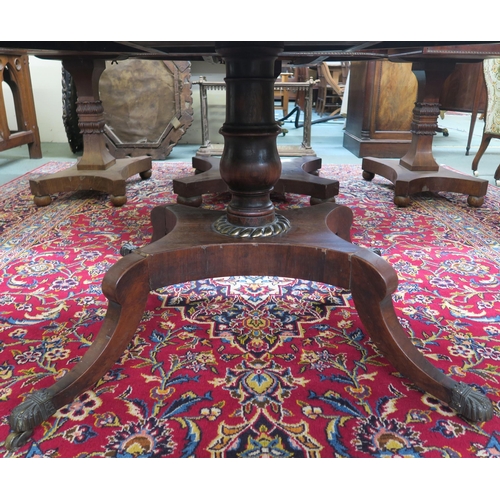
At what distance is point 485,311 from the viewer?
3.92 feet

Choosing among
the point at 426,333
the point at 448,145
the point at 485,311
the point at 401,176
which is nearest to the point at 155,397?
the point at 426,333

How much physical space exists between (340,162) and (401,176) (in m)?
1.22

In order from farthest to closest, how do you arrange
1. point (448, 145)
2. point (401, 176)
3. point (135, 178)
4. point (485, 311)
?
point (448, 145), point (135, 178), point (401, 176), point (485, 311)

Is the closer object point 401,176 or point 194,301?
point 194,301

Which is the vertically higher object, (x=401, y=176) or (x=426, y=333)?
(x=401, y=176)

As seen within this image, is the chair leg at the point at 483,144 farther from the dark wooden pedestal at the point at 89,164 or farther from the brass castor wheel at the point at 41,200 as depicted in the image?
the brass castor wheel at the point at 41,200

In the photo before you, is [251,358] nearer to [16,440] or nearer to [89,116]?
[16,440]

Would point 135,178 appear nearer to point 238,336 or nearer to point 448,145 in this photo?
point 238,336

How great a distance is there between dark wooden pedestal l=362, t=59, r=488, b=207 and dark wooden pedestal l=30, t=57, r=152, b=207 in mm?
1337

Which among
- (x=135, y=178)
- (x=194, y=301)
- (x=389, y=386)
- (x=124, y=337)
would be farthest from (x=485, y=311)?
(x=135, y=178)

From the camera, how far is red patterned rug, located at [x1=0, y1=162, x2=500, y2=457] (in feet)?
2.50

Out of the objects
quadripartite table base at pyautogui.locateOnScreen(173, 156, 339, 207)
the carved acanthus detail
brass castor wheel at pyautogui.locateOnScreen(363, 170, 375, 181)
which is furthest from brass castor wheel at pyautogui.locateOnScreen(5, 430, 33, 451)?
brass castor wheel at pyautogui.locateOnScreen(363, 170, 375, 181)

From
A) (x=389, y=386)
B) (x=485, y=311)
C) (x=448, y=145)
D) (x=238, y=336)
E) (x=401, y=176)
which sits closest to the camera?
(x=389, y=386)

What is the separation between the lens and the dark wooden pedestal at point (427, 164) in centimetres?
214
